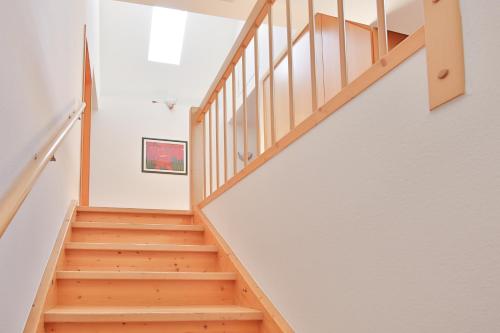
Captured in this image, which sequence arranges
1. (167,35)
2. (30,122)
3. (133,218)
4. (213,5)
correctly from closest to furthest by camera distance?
(30,122)
(133,218)
(213,5)
(167,35)

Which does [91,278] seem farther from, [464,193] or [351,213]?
[464,193]

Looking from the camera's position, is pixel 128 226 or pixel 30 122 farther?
pixel 128 226

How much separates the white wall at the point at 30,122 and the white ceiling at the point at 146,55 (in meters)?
3.12

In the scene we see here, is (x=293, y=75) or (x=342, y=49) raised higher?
(x=293, y=75)

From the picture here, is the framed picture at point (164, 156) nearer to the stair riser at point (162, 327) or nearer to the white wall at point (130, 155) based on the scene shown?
the white wall at point (130, 155)

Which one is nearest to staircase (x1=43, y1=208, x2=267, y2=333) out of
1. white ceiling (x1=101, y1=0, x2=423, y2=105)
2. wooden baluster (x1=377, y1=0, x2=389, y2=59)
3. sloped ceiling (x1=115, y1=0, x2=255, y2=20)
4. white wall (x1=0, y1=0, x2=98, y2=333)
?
white wall (x1=0, y1=0, x2=98, y2=333)

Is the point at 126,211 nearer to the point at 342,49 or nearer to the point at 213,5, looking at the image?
the point at 213,5

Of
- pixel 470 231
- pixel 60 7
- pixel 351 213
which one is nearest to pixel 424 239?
pixel 470 231

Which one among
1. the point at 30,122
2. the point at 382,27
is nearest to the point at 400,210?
the point at 382,27

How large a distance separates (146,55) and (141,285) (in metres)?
4.16

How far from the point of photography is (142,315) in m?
2.05

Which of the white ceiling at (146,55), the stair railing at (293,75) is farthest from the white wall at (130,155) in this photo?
the stair railing at (293,75)

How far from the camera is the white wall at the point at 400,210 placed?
101 centimetres

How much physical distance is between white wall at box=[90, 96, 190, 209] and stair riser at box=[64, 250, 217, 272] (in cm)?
303
